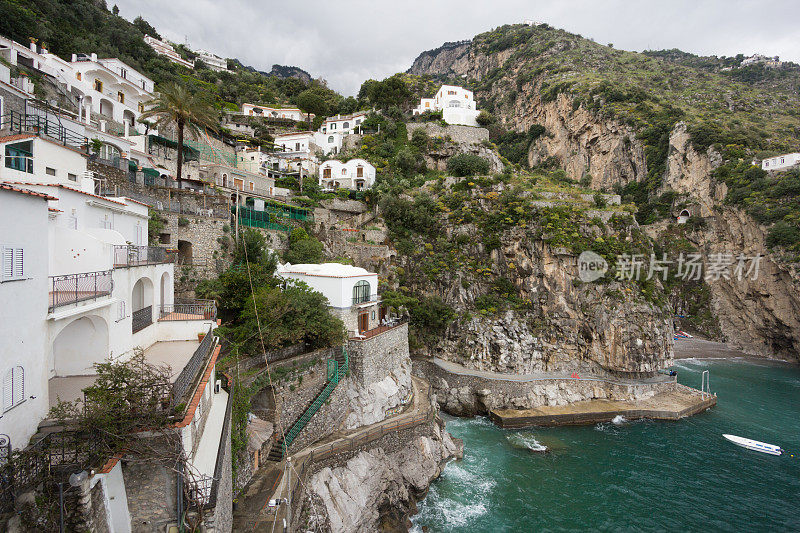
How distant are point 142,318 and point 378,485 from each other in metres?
11.1

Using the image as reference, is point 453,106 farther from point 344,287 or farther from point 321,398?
point 321,398

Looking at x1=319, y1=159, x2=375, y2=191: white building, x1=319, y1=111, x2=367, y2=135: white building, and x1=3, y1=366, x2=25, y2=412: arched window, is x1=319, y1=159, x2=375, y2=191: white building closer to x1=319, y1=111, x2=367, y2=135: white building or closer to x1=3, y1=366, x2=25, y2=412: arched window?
x1=319, y1=111, x2=367, y2=135: white building

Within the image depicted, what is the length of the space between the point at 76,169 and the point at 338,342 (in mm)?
12090

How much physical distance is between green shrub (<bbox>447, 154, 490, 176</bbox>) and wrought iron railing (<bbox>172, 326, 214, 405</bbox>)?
29.7 metres

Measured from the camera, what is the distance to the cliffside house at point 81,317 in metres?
5.38

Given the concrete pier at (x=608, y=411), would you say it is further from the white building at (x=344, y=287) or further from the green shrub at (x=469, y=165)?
the green shrub at (x=469, y=165)

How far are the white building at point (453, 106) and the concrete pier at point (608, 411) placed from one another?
33.1 m

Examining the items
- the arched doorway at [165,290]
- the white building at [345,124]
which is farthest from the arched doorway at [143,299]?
the white building at [345,124]

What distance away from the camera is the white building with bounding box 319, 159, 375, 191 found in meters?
35.9

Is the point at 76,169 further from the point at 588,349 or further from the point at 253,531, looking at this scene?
the point at 588,349

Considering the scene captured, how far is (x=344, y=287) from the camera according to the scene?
1959cm

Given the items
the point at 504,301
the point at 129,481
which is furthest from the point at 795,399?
the point at 129,481

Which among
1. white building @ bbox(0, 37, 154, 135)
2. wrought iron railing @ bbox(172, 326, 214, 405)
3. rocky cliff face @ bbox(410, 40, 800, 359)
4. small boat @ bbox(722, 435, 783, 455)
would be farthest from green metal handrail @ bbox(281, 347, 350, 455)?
rocky cliff face @ bbox(410, 40, 800, 359)

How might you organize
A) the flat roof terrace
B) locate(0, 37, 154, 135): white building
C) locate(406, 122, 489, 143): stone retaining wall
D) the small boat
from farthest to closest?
locate(406, 122, 489, 143): stone retaining wall, locate(0, 37, 154, 135): white building, the small boat, the flat roof terrace
